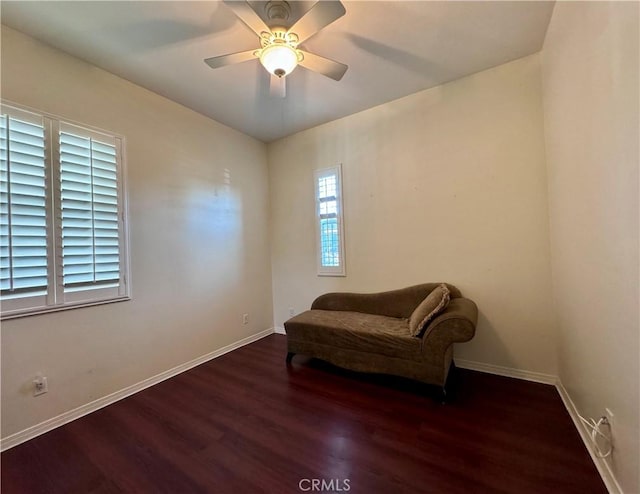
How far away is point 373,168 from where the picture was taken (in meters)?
3.15

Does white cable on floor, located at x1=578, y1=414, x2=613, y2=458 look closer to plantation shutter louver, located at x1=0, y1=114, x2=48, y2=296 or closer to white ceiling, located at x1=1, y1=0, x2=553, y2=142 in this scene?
white ceiling, located at x1=1, y1=0, x2=553, y2=142

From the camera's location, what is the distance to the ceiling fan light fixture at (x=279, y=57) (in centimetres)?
171

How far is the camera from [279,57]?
172 centimetres

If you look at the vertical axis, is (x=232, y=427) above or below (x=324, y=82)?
below

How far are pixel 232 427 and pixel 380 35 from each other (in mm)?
3109

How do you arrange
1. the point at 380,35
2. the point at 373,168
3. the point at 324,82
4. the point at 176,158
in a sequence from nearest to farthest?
the point at 380,35 → the point at 324,82 → the point at 176,158 → the point at 373,168

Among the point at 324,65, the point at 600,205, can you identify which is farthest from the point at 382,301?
the point at 324,65

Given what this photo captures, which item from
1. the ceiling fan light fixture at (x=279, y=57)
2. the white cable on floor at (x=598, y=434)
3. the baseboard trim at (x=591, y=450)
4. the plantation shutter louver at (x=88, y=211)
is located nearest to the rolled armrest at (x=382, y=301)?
the baseboard trim at (x=591, y=450)

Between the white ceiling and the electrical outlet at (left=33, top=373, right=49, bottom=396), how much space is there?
248 centimetres

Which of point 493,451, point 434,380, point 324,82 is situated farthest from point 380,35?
point 493,451

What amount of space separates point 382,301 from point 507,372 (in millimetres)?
1296

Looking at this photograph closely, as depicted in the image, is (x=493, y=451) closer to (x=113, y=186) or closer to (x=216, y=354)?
(x=216, y=354)

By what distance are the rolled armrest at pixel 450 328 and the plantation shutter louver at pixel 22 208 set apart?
9.67 feet

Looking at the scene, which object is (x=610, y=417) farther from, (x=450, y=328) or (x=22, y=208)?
(x=22, y=208)
